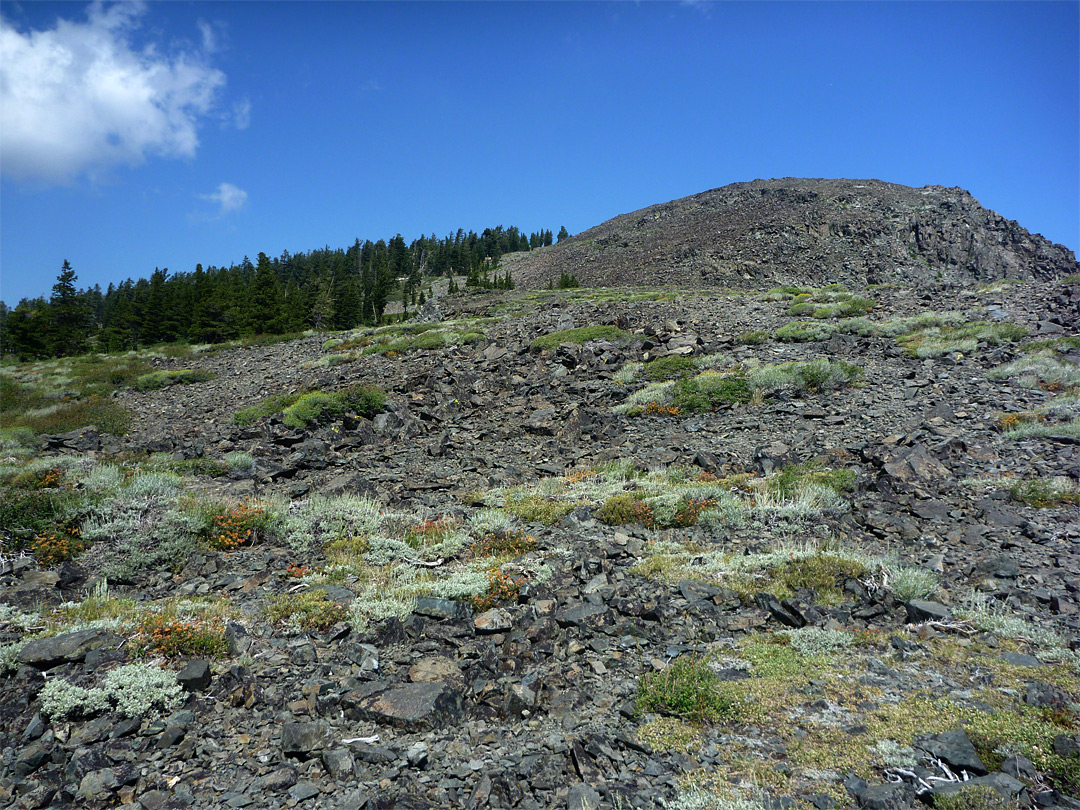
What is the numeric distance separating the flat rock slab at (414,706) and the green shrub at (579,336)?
19.6 metres

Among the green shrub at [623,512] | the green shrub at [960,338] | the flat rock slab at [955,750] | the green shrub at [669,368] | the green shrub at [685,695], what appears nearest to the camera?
the flat rock slab at [955,750]

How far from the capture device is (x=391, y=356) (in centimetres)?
2706

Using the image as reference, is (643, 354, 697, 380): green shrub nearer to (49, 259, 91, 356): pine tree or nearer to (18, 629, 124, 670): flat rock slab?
(18, 629, 124, 670): flat rock slab

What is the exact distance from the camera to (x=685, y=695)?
5277 mm

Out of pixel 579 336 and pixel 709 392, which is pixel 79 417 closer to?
pixel 579 336

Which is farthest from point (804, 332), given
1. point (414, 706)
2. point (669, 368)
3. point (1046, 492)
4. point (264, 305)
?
point (264, 305)

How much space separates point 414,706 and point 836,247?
76.6m

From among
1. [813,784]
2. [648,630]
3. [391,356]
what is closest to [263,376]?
[391,356]

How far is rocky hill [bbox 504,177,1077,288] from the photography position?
204ft

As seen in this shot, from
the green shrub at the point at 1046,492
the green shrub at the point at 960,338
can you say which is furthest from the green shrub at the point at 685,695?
the green shrub at the point at 960,338

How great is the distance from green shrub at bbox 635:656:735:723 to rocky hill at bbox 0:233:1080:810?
0.03m

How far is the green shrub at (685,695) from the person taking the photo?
201 inches

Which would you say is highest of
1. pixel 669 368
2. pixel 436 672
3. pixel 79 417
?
pixel 669 368

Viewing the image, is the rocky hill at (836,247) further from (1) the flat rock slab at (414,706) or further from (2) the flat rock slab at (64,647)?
(2) the flat rock slab at (64,647)
